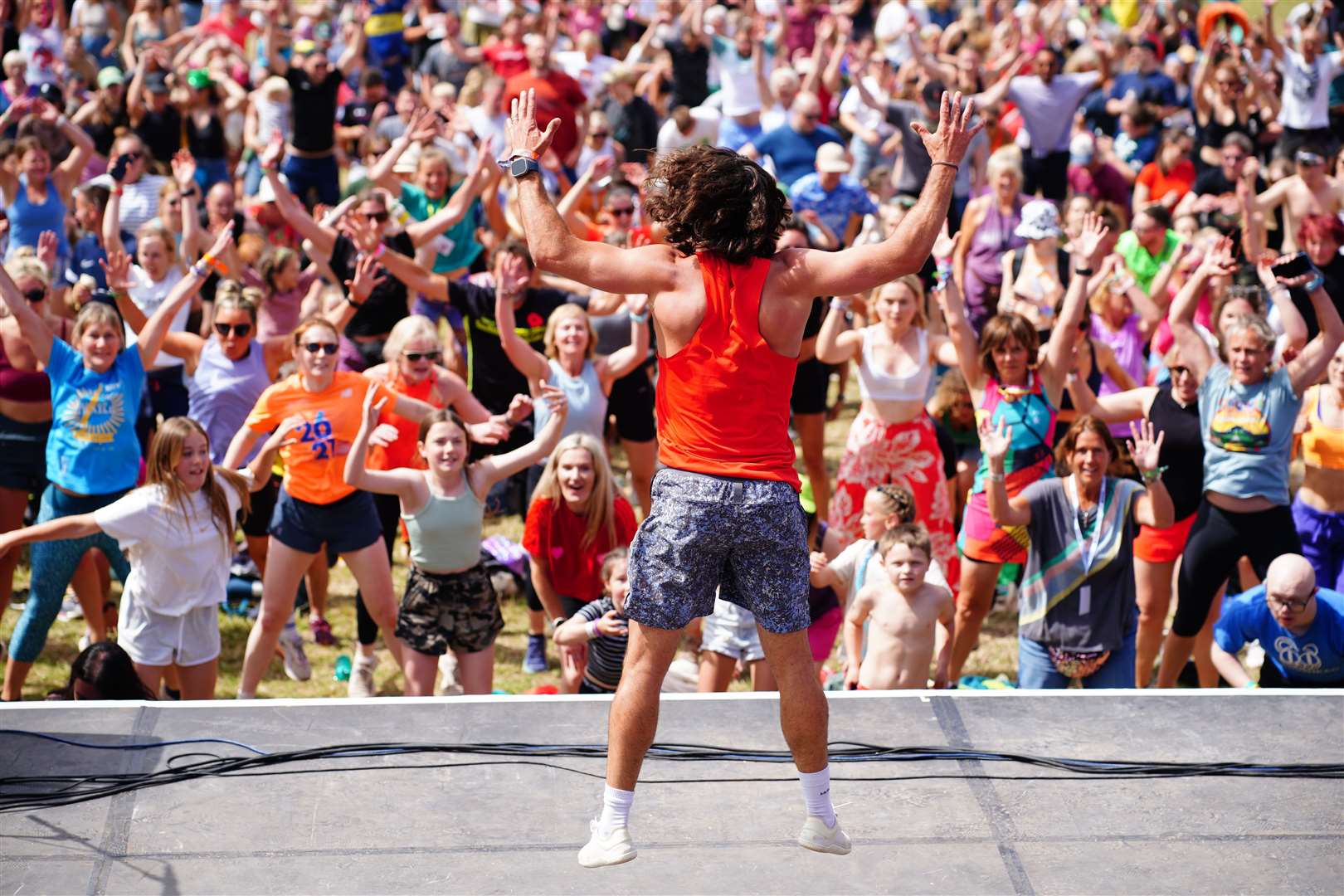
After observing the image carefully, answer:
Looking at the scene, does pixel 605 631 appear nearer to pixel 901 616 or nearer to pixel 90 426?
pixel 901 616

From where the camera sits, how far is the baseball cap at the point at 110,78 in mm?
13589

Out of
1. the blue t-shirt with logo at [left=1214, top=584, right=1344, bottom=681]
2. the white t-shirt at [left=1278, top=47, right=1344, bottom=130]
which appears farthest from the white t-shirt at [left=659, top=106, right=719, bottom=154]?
the blue t-shirt with logo at [left=1214, top=584, right=1344, bottom=681]

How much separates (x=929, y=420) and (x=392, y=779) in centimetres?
362

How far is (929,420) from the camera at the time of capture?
786cm

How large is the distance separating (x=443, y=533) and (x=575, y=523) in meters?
0.67

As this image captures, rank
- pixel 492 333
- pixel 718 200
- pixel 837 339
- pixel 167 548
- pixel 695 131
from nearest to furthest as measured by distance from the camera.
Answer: pixel 718 200 < pixel 167 548 < pixel 837 339 < pixel 492 333 < pixel 695 131

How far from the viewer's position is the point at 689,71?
49.6 feet

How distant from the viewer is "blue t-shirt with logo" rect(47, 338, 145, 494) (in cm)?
705

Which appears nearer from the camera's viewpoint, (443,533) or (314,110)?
(443,533)

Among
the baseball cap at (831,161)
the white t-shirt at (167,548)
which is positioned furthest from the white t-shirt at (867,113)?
the white t-shirt at (167,548)

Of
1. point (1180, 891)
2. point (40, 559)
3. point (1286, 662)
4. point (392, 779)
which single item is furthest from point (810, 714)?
point (40, 559)

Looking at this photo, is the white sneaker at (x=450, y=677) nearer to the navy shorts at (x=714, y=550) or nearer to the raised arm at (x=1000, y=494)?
the raised arm at (x=1000, y=494)

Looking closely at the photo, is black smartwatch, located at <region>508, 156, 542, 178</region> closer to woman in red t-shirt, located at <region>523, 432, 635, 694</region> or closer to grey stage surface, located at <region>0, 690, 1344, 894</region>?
grey stage surface, located at <region>0, 690, 1344, 894</region>

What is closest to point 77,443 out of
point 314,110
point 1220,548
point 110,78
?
point 1220,548
